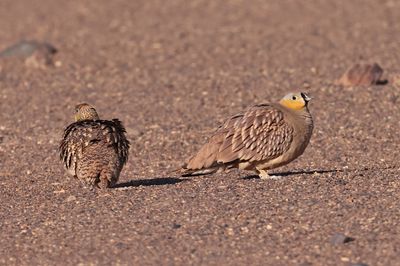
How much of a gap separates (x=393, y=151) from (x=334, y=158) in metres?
0.78

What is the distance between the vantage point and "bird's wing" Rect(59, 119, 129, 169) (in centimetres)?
1102

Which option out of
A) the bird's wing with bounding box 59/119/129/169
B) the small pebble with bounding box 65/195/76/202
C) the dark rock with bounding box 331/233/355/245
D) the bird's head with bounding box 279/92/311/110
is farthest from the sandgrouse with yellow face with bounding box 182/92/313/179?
the dark rock with bounding box 331/233/355/245

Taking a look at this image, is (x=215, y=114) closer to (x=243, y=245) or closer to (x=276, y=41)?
(x=276, y=41)

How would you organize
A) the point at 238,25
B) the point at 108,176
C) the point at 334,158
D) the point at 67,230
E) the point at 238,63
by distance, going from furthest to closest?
the point at 238,25, the point at 238,63, the point at 334,158, the point at 108,176, the point at 67,230

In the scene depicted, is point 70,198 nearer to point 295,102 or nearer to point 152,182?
point 152,182

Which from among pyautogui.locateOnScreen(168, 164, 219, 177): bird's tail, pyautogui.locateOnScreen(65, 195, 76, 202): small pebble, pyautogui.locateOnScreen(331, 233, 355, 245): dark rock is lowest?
pyautogui.locateOnScreen(331, 233, 355, 245): dark rock

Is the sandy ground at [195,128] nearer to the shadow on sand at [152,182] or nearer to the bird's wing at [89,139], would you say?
the shadow on sand at [152,182]

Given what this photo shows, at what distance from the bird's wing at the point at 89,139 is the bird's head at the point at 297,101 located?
5.87ft

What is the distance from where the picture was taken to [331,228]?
9.09m

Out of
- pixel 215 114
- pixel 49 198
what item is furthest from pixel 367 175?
pixel 215 114

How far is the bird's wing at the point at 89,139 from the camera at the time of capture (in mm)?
11016

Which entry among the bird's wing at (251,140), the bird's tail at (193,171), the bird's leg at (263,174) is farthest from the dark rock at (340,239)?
the bird's tail at (193,171)

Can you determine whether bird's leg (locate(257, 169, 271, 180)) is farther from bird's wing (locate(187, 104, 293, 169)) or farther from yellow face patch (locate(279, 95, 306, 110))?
yellow face patch (locate(279, 95, 306, 110))

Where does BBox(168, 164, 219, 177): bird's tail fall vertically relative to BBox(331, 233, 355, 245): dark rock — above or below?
above
